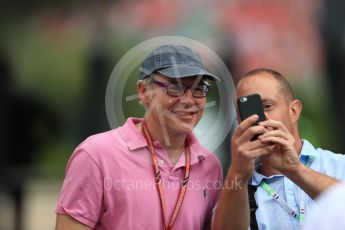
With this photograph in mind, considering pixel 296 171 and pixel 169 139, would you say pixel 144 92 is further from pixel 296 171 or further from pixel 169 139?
pixel 296 171

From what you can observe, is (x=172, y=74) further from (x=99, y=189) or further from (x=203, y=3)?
(x=203, y=3)

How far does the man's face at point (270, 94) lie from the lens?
323cm

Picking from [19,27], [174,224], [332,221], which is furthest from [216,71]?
[19,27]

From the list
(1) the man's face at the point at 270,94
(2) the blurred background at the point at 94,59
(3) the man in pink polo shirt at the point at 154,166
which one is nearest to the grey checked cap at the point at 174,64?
(3) the man in pink polo shirt at the point at 154,166

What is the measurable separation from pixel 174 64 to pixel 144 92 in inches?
8.7

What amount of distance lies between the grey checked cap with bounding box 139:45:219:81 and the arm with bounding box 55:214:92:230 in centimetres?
76

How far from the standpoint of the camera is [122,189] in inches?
122

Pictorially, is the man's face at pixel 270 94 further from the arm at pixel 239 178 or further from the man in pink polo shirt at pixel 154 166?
the arm at pixel 239 178

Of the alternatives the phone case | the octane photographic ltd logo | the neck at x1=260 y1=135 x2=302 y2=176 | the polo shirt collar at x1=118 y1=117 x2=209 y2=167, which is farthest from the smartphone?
the octane photographic ltd logo

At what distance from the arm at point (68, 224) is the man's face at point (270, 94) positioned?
3.18 feet

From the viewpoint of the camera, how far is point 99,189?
10.1ft

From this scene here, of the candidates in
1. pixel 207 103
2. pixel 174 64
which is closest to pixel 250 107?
pixel 174 64

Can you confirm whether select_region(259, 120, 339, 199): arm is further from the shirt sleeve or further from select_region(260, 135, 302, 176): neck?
the shirt sleeve

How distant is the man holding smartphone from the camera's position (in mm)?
2871
